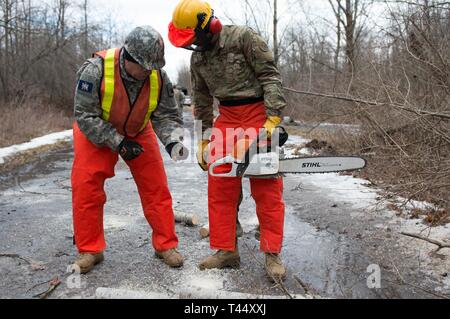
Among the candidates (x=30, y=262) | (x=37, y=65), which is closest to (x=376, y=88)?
(x=30, y=262)

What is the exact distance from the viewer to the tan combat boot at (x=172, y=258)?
3097mm

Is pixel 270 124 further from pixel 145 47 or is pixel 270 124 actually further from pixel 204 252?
pixel 204 252

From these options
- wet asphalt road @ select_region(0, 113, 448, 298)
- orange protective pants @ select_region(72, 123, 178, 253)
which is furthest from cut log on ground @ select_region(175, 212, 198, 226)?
orange protective pants @ select_region(72, 123, 178, 253)

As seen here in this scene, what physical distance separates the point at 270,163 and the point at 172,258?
1079mm

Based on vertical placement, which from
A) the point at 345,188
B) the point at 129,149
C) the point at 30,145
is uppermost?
the point at 129,149

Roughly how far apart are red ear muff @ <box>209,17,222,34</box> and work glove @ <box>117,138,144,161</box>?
0.99 metres

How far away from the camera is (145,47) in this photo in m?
2.77

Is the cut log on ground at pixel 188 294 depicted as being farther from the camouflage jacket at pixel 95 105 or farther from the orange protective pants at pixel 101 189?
the camouflage jacket at pixel 95 105

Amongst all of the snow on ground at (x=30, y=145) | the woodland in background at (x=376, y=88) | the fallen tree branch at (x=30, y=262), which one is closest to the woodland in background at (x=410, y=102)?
the woodland in background at (x=376, y=88)

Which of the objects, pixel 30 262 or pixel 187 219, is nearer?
pixel 30 262

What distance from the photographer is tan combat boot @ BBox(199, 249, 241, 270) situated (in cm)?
306

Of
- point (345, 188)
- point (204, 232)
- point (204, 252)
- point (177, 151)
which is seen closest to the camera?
point (177, 151)

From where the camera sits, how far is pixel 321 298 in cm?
247
